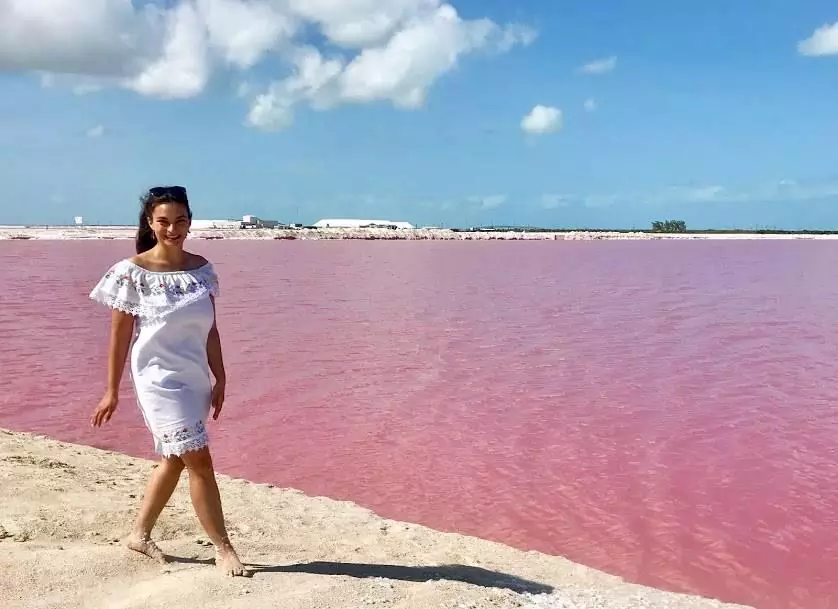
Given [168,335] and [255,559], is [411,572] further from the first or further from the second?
[168,335]

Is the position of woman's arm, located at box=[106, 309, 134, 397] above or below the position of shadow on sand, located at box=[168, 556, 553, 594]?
above

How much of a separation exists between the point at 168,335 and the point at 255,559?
1.50 meters

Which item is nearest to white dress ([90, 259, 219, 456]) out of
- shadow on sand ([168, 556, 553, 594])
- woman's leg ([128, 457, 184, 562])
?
woman's leg ([128, 457, 184, 562])

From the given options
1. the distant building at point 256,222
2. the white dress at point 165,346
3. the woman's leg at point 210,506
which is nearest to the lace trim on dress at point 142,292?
the white dress at point 165,346

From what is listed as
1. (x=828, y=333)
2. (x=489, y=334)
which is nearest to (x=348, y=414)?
(x=489, y=334)

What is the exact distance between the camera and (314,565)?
14.9 feet

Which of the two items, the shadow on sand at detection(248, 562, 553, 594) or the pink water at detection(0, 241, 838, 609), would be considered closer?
the shadow on sand at detection(248, 562, 553, 594)

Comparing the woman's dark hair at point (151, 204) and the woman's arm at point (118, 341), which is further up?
the woman's dark hair at point (151, 204)

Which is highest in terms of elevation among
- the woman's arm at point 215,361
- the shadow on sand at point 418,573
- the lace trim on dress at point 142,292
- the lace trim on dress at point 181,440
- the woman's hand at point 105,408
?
the lace trim on dress at point 142,292

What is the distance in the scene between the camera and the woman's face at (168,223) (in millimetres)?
3918

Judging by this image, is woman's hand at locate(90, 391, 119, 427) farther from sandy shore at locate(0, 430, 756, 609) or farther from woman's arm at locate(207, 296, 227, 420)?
sandy shore at locate(0, 430, 756, 609)

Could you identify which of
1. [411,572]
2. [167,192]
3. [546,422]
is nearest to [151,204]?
[167,192]

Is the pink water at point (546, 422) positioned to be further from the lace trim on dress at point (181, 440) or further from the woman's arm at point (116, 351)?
the woman's arm at point (116, 351)

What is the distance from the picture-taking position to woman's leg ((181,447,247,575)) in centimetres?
401
